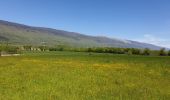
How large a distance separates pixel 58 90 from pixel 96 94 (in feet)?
8.96

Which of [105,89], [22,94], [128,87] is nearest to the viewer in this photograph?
[22,94]

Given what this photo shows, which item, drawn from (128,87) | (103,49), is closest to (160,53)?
(103,49)

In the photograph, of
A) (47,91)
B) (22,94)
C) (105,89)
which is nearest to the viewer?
(22,94)

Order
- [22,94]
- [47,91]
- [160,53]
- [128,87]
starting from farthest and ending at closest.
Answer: [160,53]
[128,87]
[47,91]
[22,94]

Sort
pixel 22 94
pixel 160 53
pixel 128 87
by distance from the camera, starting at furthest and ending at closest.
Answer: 1. pixel 160 53
2. pixel 128 87
3. pixel 22 94

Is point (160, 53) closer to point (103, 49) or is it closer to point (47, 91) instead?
point (103, 49)

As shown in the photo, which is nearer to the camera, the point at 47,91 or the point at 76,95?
the point at 76,95

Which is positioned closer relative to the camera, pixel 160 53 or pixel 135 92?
pixel 135 92

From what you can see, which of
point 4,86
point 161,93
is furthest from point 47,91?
point 161,93

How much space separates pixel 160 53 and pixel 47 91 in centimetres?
12108

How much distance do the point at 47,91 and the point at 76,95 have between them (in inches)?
91.2

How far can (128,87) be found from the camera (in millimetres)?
23312

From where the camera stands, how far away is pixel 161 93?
66.8 feet

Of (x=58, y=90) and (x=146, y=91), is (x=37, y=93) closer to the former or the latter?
(x=58, y=90)
